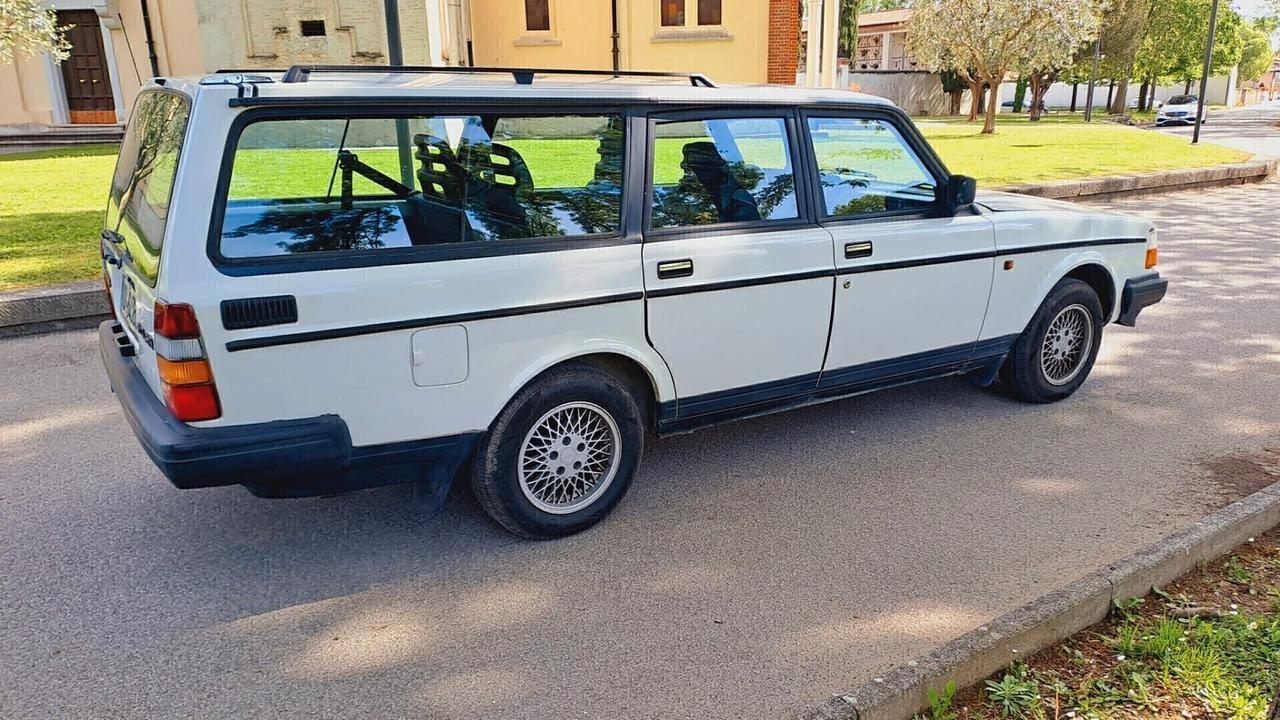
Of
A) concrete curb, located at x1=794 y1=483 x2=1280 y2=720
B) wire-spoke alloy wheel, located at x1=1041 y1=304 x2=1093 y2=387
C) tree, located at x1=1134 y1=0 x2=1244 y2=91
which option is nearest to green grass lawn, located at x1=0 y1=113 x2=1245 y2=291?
wire-spoke alloy wheel, located at x1=1041 y1=304 x2=1093 y2=387

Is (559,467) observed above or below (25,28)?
below

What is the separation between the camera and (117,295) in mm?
3908

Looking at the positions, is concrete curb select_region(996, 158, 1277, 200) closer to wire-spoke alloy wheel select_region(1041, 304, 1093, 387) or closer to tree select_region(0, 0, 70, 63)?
wire-spoke alloy wheel select_region(1041, 304, 1093, 387)

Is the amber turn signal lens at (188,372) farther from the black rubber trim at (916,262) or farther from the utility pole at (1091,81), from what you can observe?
the utility pole at (1091,81)

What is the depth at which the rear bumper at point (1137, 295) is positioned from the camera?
215 inches

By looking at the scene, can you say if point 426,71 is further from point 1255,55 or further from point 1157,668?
point 1255,55

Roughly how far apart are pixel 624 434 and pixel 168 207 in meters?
1.90

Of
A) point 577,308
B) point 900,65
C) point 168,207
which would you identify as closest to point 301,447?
point 168,207

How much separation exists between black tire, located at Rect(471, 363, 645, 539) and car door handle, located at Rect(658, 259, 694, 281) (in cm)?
47

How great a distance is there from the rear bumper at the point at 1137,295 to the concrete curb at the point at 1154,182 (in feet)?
24.3

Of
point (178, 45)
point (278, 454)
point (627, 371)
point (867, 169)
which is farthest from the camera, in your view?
point (178, 45)

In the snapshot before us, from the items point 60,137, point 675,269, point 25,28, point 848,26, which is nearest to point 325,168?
point 675,269

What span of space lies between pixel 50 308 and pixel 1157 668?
7.12m

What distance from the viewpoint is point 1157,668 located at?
9.61 feet
